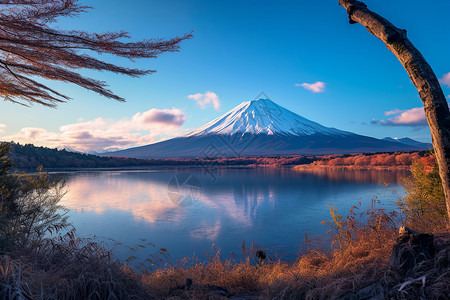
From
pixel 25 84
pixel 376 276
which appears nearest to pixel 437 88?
pixel 376 276

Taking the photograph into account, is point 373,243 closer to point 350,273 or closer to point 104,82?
point 350,273

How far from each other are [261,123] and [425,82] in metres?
131

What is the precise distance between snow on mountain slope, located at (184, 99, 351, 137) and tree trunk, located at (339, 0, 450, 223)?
104m

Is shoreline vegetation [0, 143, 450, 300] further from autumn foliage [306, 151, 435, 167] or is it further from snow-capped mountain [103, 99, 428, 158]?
snow-capped mountain [103, 99, 428, 158]

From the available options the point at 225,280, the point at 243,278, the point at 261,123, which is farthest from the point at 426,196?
the point at 261,123

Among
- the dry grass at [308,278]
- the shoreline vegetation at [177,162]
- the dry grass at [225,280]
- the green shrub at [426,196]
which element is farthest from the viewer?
the shoreline vegetation at [177,162]

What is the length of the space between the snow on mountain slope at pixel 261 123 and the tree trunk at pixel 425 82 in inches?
4098

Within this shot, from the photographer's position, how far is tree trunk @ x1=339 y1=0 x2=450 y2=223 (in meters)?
2.40

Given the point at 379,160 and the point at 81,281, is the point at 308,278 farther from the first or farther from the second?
the point at 379,160

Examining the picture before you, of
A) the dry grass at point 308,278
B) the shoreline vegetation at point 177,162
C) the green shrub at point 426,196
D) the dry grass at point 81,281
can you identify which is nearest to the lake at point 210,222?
the green shrub at point 426,196

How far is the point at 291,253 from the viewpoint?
6.72 m

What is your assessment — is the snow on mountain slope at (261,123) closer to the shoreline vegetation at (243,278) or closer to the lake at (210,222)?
the lake at (210,222)

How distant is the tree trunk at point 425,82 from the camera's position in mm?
2398

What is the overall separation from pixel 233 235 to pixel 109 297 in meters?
6.74
